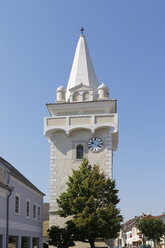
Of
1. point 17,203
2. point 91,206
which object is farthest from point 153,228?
point 17,203

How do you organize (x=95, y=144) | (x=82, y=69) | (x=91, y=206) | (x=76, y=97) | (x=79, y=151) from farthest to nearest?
(x=82, y=69), (x=76, y=97), (x=79, y=151), (x=95, y=144), (x=91, y=206)

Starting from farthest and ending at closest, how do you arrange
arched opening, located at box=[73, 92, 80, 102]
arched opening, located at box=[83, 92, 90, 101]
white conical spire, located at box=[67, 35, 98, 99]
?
white conical spire, located at box=[67, 35, 98, 99], arched opening, located at box=[73, 92, 80, 102], arched opening, located at box=[83, 92, 90, 101]

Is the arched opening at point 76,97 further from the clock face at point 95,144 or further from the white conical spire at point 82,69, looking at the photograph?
the clock face at point 95,144

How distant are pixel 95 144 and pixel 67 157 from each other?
115 inches

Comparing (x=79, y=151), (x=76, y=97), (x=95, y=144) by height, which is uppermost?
(x=76, y=97)

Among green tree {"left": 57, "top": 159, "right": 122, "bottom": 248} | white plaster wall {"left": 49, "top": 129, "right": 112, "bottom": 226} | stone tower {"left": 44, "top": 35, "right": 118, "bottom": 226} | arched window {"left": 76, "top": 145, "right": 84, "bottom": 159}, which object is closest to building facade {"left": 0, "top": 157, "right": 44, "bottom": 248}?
white plaster wall {"left": 49, "top": 129, "right": 112, "bottom": 226}

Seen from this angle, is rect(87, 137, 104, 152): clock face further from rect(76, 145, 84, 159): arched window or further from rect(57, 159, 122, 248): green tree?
rect(57, 159, 122, 248): green tree

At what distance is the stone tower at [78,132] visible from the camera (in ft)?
106

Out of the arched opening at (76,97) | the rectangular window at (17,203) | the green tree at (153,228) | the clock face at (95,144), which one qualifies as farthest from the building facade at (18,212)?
the green tree at (153,228)

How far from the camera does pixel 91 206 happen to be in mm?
26234

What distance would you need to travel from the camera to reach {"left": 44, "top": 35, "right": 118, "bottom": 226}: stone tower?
32.2 metres

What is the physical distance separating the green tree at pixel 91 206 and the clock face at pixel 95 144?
4001 millimetres

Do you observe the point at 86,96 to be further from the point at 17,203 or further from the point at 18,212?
the point at 18,212

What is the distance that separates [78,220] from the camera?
25.5 metres
